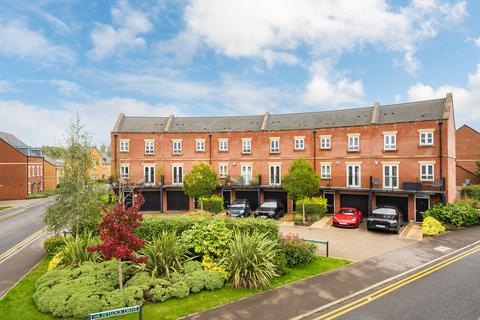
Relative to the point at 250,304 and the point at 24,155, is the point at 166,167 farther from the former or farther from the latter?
the point at 24,155

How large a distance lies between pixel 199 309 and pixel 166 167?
21345 mm

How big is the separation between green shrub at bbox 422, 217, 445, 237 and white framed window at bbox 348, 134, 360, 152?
7919 millimetres

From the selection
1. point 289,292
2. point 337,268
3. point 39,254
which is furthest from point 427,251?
point 39,254

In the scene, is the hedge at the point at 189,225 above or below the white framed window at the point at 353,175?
below

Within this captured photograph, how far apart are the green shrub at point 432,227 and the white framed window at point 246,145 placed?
620 inches

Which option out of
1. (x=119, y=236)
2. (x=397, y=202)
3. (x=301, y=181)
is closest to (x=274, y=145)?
(x=301, y=181)

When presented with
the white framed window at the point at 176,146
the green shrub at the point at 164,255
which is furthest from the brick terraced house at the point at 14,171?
the green shrub at the point at 164,255

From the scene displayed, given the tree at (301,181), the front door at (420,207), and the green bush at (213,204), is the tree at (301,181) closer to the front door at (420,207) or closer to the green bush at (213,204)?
the green bush at (213,204)

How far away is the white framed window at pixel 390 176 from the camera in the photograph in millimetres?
21578

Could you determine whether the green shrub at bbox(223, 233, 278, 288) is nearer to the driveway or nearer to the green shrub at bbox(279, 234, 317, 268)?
the green shrub at bbox(279, 234, 317, 268)

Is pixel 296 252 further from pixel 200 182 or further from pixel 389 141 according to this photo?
pixel 389 141

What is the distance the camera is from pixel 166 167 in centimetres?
2770

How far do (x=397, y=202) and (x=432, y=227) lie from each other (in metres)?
5.27

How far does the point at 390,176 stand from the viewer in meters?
21.7
